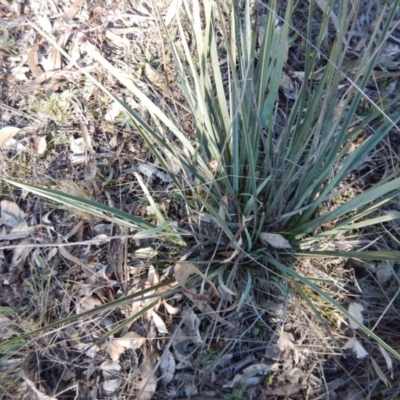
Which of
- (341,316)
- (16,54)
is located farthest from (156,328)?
(16,54)

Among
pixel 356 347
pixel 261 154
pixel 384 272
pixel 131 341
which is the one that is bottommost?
pixel 131 341

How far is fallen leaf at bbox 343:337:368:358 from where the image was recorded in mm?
1168

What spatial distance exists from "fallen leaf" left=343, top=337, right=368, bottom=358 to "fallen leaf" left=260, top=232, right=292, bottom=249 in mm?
344

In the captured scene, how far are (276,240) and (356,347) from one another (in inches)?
15.5

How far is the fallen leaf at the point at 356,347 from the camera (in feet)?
3.83

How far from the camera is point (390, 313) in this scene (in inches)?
48.9

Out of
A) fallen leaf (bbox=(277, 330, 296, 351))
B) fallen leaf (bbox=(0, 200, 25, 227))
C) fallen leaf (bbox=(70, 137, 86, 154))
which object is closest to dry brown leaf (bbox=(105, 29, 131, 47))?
fallen leaf (bbox=(70, 137, 86, 154))

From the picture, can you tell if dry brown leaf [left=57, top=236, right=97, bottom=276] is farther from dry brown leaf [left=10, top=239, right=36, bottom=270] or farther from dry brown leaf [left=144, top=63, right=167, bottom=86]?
dry brown leaf [left=144, top=63, right=167, bottom=86]

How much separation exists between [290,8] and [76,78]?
97cm

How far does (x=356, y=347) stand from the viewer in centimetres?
118

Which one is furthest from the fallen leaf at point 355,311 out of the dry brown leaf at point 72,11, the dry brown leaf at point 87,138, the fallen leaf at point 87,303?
the dry brown leaf at point 72,11

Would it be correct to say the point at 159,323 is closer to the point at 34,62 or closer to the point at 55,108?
the point at 55,108

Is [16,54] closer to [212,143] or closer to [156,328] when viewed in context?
[212,143]

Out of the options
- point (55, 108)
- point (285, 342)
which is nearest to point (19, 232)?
point (55, 108)
